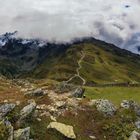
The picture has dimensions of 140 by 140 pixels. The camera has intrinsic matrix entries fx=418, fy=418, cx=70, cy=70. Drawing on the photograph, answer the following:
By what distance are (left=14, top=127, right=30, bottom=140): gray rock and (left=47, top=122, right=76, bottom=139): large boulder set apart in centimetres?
346

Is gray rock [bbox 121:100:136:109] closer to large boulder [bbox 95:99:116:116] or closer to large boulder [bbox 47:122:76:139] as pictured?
large boulder [bbox 95:99:116:116]

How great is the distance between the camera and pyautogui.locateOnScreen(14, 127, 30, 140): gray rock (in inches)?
1433

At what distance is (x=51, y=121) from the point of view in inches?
1642

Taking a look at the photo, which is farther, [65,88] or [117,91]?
[117,91]

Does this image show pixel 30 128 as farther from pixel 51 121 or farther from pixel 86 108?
pixel 86 108

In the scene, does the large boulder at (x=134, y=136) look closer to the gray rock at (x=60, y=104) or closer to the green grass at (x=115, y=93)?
the gray rock at (x=60, y=104)

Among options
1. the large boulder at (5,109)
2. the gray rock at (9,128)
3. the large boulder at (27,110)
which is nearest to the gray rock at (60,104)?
the large boulder at (27,110)

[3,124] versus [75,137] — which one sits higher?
[3,124]

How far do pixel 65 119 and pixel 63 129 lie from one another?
2680mm

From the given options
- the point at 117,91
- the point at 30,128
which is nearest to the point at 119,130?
the point at 30,128

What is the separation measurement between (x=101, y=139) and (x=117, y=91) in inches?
2725

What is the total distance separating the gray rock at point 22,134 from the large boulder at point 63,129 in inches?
136

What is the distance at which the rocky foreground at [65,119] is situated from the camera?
38906mm

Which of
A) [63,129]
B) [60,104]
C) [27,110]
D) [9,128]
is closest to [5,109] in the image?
[27,110]
